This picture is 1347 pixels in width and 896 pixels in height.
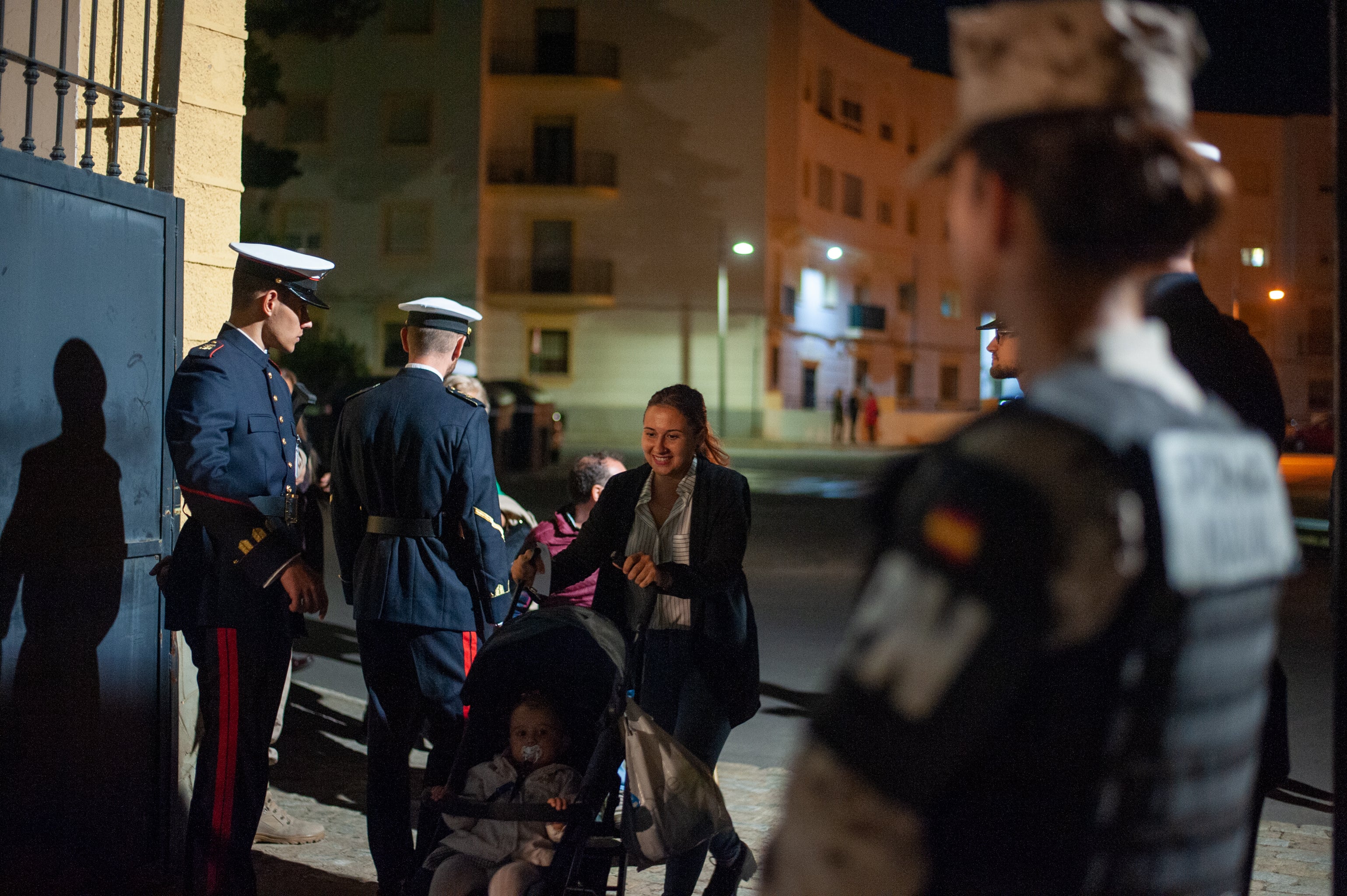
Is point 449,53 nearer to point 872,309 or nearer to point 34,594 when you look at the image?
point 872,309

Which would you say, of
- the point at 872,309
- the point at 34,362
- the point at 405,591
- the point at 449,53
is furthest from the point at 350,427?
the point at 872,309

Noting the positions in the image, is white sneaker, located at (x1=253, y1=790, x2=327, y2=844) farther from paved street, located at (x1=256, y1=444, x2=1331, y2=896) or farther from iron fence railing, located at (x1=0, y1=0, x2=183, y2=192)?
iron fence railing, located at (x1=0, y1=0, x2=183, y2=192)

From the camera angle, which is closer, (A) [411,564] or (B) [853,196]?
(A) [411,564]

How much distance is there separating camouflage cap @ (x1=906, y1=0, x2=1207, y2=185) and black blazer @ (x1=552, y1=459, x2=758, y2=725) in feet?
8.90

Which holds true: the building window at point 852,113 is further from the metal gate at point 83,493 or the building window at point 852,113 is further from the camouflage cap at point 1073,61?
the camouflage cap at point 1073,61

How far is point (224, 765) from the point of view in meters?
3.86

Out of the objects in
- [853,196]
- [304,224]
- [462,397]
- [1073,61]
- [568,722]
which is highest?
[853,196]

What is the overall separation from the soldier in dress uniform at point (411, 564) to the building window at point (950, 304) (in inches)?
2110

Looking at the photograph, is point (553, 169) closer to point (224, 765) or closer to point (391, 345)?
point (391, 345)

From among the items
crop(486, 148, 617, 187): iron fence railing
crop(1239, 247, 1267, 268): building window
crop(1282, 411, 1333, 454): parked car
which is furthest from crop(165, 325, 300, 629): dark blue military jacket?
crop(1239, 247, 1267, 268): building window

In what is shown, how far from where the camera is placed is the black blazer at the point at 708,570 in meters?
4.09

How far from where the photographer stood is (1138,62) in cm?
133

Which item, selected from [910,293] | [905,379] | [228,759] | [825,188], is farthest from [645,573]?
[905,379]

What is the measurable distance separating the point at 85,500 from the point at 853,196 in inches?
1881
